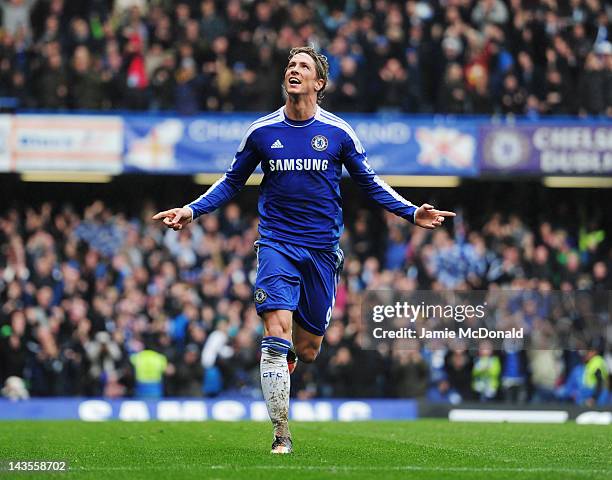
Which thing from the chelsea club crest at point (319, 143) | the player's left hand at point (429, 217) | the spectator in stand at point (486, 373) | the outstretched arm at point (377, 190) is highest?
the chelsea club crest at point (319, 143)

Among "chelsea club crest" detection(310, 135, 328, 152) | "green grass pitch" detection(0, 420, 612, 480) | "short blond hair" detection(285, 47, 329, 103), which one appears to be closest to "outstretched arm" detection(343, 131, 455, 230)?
"chelsea club crest" detection(310, 135, 328, 152)

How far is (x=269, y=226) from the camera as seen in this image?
9.16 meters

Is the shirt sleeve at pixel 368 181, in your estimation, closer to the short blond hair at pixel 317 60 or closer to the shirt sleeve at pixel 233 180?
the short blond hair at pixel 317 60

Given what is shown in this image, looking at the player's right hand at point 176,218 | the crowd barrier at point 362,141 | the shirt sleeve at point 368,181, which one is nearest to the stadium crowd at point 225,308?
the crowd barrier at point 362,141

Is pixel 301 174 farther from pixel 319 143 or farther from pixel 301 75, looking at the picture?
pixel 301 75

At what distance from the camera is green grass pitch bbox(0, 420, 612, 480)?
747 centimetres

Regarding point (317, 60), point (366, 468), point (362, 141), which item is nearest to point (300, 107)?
point (317, 60)

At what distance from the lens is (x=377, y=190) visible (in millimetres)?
9406

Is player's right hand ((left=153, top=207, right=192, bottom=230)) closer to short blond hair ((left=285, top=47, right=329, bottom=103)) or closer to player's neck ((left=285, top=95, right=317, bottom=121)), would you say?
player's neck ((left=285, top=95, right=317, bottom=121))

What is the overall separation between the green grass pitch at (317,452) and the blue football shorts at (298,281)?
0.99 m

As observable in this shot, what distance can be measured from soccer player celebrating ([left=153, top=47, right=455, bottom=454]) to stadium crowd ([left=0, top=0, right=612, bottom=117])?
49.6 feet

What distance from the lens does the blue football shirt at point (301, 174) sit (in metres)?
9.12

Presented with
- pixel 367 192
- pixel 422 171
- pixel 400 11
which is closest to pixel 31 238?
pixel 422 171

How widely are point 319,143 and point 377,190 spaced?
60cm
